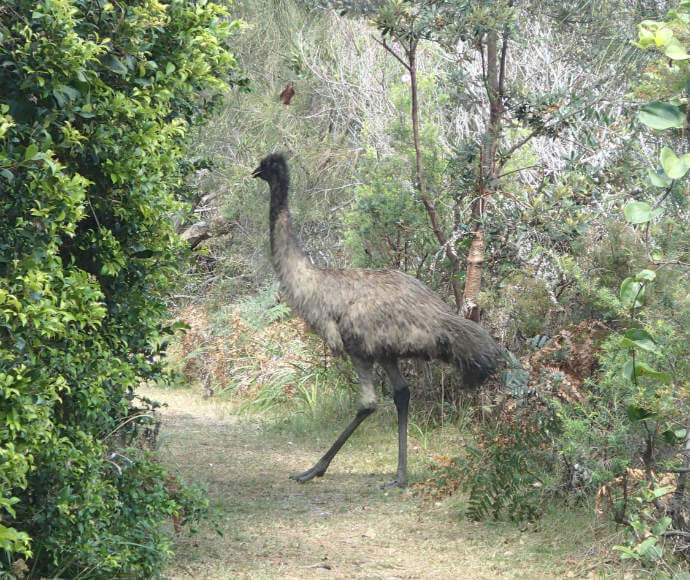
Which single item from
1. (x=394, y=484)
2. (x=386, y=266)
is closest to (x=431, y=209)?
(x=386, y=266)

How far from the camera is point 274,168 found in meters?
7.35

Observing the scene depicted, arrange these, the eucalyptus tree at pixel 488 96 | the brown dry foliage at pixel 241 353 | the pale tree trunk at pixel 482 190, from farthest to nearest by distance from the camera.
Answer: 1. the brown dry foliage at pixel 241 353
2. the pale tree trunk at pixel 482 190
3. the eucalyptus tree at pixel 488 96

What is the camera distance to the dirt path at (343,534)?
4.67 metres

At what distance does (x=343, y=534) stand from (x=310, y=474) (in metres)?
1.39

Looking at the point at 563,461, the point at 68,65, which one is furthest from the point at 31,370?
the point at 563,461

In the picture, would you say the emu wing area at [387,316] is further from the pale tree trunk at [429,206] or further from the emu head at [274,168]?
the emu head at [274,168]

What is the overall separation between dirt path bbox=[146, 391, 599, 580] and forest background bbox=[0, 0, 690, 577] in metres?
0.30

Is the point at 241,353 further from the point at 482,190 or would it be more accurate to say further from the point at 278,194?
the point at 482,190

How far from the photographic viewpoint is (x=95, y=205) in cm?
370

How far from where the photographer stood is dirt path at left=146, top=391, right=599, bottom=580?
15.3 ft

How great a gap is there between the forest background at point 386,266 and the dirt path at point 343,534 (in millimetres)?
296

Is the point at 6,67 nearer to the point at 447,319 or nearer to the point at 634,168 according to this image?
the point at 447,319

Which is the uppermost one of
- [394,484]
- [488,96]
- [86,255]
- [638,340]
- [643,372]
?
[488,96]

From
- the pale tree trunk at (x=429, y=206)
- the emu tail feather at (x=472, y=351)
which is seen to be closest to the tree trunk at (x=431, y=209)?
the pale tree trunk at (x=429, y=206)
